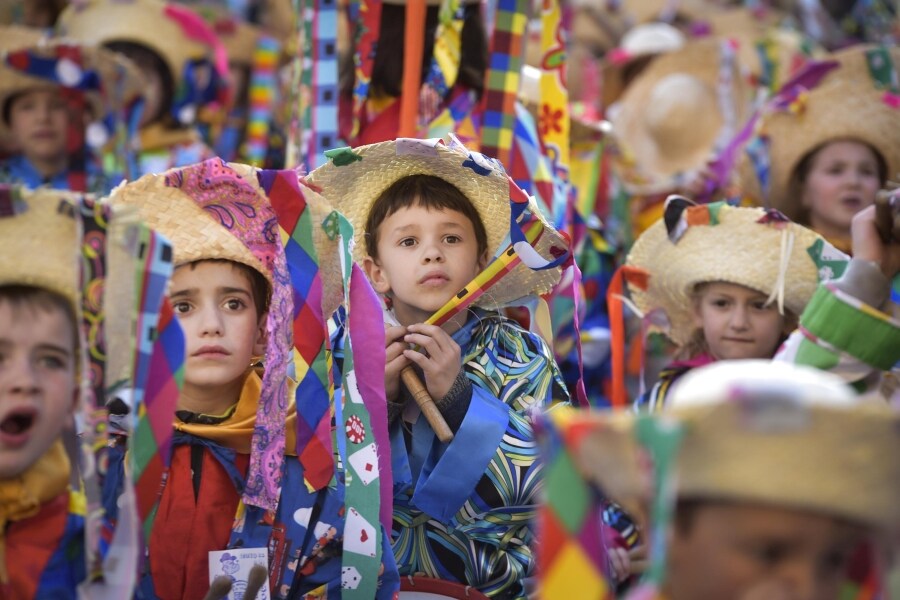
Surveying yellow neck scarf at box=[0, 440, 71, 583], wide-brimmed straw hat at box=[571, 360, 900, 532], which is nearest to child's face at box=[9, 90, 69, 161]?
yellow neck scarf at box=[0, 440, 71, 583]

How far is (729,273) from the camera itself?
3789 mm

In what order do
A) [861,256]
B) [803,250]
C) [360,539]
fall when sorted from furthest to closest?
[803,250] → [861,256] → [360,539]

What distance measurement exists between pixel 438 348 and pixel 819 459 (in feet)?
4.98

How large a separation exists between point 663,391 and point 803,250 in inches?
24.3

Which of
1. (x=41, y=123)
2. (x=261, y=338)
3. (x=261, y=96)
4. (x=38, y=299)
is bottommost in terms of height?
(x=38, y=299)

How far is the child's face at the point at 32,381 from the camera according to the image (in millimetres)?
2160

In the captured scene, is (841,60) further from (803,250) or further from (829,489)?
(829,489)

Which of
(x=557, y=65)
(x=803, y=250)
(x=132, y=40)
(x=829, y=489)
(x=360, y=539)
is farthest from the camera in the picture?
(x=132, y=40)

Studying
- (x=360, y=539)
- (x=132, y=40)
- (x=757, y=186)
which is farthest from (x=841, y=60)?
(x=132, y=40)

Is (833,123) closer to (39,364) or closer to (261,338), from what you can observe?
(261,338)

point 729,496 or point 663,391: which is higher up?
point 663,391

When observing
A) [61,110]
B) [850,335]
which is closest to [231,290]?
[850,335]

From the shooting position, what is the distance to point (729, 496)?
68.8 inches

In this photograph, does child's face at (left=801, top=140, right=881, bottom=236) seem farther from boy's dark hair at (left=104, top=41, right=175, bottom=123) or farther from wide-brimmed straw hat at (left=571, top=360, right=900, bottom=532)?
boy's dark hair at (left=104, top=41, right=175, bottom=123)
